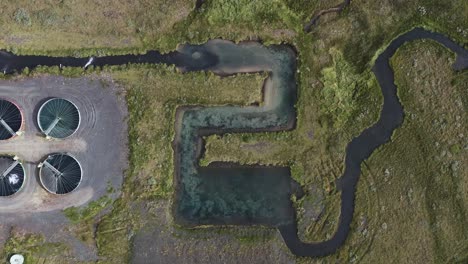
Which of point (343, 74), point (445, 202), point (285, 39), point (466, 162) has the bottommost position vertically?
point (445, 202)

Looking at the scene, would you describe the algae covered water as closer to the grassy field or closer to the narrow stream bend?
the grassy field

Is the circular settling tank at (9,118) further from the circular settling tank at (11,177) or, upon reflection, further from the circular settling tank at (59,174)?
the circular settling tank at (59,174)

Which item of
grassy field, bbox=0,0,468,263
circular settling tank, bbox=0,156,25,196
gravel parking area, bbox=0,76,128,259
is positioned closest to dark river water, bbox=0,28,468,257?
grassy field, bbox=0,0,468,263

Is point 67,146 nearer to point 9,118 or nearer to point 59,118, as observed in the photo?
point 59,118

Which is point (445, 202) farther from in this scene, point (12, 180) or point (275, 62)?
point (12, 180)

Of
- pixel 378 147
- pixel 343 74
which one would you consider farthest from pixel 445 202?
pixel 343 74

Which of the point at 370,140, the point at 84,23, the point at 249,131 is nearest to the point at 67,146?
the point at 84,23
